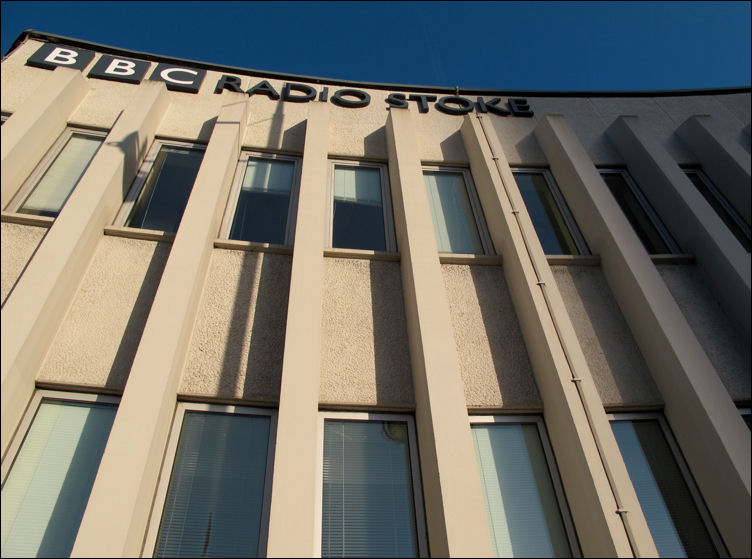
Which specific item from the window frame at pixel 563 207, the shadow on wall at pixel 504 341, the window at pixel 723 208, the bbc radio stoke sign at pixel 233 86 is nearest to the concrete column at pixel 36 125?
the bbc radio stoke sign at pixel 233 86

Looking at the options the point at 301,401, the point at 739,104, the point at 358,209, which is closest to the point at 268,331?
the point at 301,401

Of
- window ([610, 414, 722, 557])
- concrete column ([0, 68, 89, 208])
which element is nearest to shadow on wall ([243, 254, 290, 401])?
concrete column ([0, 68, 89, 208])

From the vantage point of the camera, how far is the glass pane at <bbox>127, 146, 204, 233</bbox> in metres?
5.93

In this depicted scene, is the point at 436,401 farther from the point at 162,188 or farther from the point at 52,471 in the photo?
the point at 162,188

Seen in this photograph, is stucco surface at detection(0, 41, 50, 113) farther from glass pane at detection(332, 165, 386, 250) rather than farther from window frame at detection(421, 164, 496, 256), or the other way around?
window frame at detection(421, 164, 496, 256)

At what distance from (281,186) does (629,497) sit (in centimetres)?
557

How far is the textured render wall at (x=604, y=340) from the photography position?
461 centimetres

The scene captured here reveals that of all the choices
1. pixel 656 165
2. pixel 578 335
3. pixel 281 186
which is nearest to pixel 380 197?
pixel 281 186

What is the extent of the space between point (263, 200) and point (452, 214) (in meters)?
2.68

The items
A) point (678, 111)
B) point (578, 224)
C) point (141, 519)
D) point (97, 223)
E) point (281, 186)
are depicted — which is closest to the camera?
point (141, 519)

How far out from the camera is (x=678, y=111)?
29.0 feet

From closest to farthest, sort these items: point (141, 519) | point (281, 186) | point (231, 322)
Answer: point (141, 519), point (231, 322), point (281, 186)

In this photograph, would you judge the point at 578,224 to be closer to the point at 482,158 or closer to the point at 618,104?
the point at 482,158

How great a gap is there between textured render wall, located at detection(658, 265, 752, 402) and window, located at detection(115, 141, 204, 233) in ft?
20.2
